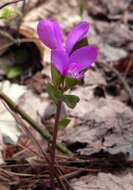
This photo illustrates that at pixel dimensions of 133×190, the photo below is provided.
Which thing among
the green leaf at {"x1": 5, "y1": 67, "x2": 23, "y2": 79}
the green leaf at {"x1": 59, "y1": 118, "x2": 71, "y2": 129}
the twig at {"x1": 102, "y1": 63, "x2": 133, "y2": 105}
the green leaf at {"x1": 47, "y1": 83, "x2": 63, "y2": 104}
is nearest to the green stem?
the green leaf at {"x1": 59, "y1": 118, "x2": 71, "y2": 129}

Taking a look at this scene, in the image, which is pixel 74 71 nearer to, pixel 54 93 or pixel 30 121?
pixel 54 93

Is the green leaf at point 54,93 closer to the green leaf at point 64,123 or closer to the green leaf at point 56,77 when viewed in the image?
the green leaf at point 56,77

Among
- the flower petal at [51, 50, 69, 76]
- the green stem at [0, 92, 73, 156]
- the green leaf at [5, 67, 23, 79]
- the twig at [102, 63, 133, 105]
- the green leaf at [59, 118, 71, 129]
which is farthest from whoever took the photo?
the green leaf at [5, 67, 23, 79]

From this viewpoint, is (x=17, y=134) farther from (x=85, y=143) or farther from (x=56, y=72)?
(x=56, y=72)

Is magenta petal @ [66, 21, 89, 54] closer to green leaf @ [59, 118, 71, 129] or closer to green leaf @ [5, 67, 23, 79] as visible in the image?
green leaf @ [59, 118, 71, 129]

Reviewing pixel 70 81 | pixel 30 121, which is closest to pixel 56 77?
pixel 70 81

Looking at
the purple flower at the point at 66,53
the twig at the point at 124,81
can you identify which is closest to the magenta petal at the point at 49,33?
the purple flower at the point at 66,53
